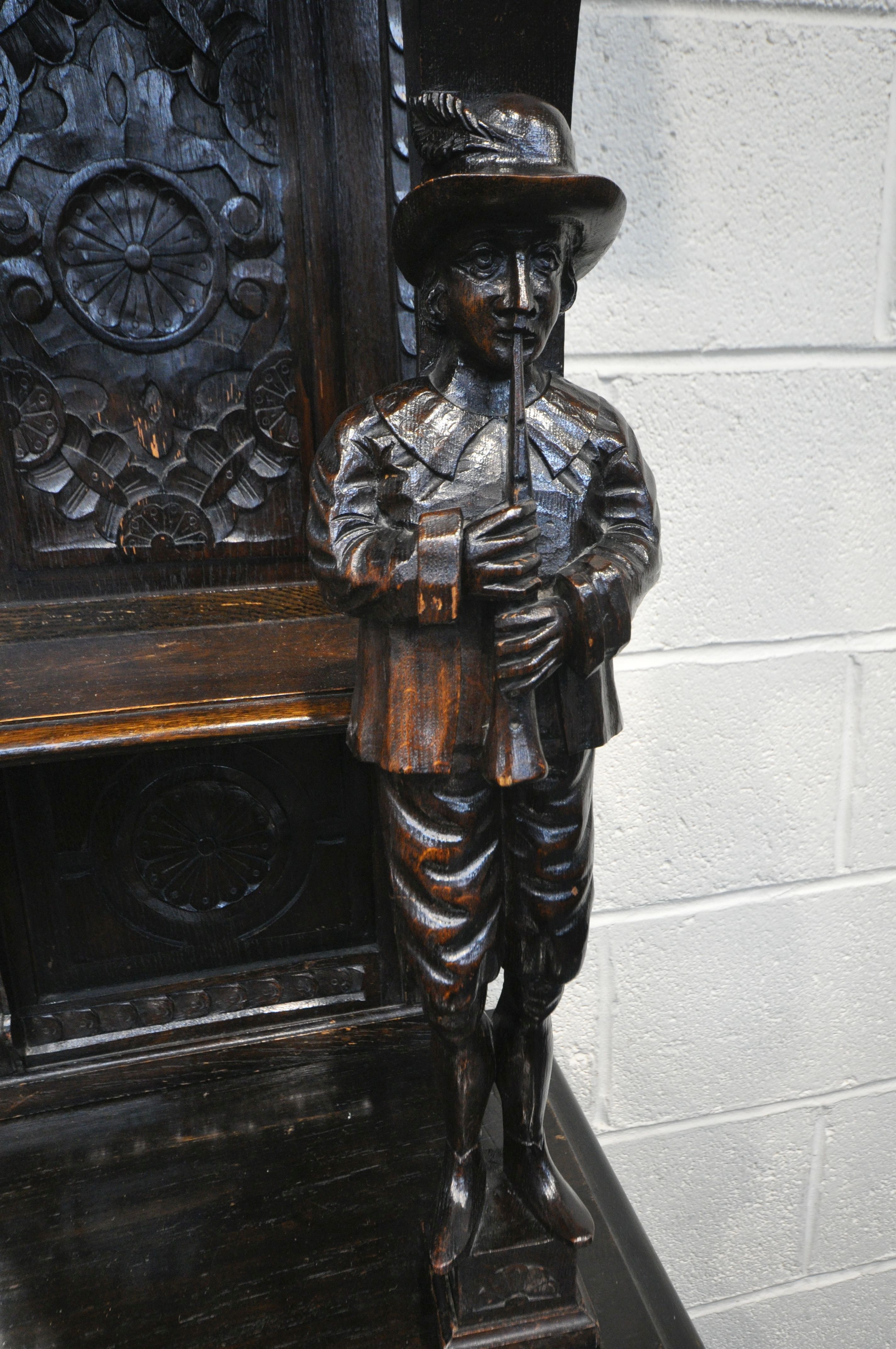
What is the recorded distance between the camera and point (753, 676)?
833 mm

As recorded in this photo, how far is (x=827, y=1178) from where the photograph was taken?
997 mm

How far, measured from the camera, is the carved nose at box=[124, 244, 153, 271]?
2.14 feet

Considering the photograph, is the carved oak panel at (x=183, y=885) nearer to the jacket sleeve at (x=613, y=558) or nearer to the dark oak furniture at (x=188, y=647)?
the dark oak furniture at (x=188, y=647)

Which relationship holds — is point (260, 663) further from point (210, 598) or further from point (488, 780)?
point (488, 780)

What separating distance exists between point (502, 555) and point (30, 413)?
17.0 inches

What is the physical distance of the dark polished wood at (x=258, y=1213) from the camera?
549 mm

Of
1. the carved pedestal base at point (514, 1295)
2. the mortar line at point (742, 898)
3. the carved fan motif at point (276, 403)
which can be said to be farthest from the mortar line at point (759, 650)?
the carved pedestal base at point (514, 1295)

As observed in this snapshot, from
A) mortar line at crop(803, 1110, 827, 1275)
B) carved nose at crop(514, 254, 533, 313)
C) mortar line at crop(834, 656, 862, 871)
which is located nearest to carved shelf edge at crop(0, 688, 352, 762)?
carved nose at crop(514, 254, 533, 313)

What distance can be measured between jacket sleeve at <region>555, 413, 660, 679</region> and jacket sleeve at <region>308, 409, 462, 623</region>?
0.23 ft

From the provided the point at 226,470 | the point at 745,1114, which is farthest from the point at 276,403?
the point at 745,1114

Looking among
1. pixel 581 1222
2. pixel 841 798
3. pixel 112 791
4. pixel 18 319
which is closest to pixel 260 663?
pixel 112 791

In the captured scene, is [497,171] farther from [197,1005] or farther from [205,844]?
[197,1005]

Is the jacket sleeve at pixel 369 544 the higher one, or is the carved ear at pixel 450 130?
the carved ear at pixel 450 130

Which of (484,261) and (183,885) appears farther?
(183,885)
